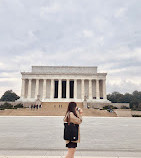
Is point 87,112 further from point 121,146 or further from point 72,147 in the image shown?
point 72,147

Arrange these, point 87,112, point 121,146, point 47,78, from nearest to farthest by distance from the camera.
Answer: point 121,146 < point 87,112 < point 47,78

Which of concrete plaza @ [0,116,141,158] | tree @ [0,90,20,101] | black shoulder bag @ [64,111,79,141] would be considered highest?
tree @ [0,90,20,101]

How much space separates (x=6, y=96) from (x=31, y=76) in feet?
116

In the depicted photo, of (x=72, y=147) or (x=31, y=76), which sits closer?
(x=72, y=147)

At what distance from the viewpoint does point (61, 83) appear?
67062 mm

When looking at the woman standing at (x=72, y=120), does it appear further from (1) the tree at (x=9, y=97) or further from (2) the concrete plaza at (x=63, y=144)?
(1) the tree at (x=9, y=97)

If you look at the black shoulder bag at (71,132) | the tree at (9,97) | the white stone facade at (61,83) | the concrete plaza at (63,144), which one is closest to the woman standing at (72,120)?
the black shoulder bag at (71,132)

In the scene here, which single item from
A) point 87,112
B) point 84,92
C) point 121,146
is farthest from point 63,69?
point 121,146

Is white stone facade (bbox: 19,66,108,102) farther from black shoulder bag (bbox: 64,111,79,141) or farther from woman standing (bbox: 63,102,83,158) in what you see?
black shoulder bag (bbox: 64,111,79,141)

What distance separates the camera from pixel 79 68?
232 ft

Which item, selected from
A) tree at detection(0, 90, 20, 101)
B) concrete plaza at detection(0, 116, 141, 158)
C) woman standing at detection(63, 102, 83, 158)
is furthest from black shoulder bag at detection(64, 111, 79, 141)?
tree at detection(0, 90, 20, 101)

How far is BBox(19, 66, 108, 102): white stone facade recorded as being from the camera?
65.7 metres

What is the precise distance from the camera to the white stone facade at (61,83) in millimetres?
65688

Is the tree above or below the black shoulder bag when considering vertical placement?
above
